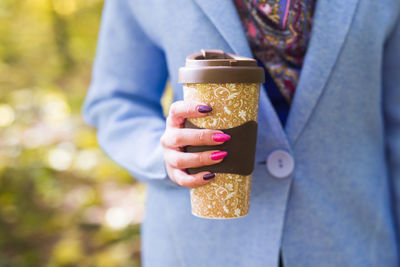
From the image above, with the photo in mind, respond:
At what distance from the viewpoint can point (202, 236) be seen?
113 cm

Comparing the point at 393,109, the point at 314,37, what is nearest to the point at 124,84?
the point at 314,37

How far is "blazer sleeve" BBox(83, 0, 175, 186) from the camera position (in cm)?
118

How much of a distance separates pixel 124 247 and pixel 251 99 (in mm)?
2397

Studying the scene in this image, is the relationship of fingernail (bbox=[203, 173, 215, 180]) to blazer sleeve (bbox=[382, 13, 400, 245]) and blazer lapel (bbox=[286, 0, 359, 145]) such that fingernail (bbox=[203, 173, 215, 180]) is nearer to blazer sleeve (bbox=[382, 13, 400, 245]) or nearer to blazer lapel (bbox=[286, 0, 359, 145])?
blazer lapel (bbox=[286, 0, 359, 145])

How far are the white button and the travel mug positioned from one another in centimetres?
15

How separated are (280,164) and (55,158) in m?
2.60

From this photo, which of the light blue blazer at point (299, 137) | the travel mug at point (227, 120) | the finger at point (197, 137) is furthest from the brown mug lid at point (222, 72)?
the light blue blazer at point (299, 137)

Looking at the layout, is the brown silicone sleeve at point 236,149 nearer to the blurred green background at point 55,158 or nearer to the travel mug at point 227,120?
the travel mug at point 227,120

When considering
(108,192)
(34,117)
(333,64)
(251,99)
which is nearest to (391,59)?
(333,64)

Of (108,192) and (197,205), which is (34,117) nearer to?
(108,192)

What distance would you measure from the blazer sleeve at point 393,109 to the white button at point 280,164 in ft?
1.29

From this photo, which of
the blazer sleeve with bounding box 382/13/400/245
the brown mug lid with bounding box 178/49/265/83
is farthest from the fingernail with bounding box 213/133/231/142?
the blazer sleeve with bounding box 382/13/400/245

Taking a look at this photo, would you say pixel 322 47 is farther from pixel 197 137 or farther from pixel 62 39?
pixel 62 39

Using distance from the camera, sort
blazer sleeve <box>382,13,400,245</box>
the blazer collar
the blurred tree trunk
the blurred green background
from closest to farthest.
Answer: the blazer collar → blazer sleeve <box>382,13,400,245</box> → the blurred green background → the blurred tree trunk
